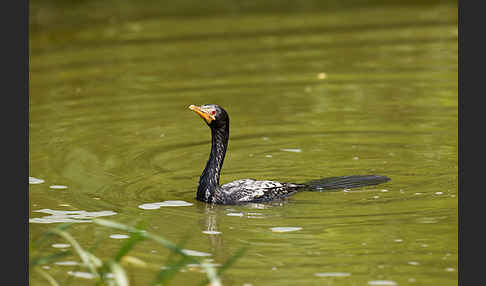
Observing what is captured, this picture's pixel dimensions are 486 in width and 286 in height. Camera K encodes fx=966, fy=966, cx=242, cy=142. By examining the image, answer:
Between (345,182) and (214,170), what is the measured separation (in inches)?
62.7

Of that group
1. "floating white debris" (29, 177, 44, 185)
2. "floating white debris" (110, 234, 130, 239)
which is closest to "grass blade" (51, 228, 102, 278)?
"floating white debris" (110, 234, 130, 239)

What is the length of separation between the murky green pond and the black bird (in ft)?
0.52

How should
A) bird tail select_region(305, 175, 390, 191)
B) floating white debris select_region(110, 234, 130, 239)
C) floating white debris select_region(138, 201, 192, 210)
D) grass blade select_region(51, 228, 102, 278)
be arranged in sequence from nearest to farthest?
grass blade select_region(51, 228, 102, 278), floating white debris select_region(110, 234, 130, 239), floating white debris select_region(138, 201, 192, 210), bird tail select_region(305, 175, 390, 191)

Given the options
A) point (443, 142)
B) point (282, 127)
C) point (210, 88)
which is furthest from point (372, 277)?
point (210, 88)

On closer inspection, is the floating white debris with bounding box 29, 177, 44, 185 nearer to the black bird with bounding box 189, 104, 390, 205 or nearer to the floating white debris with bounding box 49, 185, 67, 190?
the floating white debris with bounding box 49, 185, 67, 190

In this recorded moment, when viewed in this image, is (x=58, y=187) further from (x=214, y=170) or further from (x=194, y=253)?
(x=194, y=253)

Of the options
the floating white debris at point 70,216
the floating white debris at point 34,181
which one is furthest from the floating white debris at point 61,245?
the floating white debris at point 34,181

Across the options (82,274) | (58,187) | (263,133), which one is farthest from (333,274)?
(263,133)

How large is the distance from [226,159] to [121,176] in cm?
159

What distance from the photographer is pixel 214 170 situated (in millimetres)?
11375

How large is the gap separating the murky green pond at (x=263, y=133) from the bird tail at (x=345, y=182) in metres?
0.18

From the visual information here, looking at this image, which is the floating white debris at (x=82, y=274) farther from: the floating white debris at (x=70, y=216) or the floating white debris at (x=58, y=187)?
the floating white debris at (x=58, y=187)

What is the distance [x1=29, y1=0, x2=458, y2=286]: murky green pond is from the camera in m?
9.53

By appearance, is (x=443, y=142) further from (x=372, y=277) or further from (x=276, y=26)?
(x=276, y=26)
